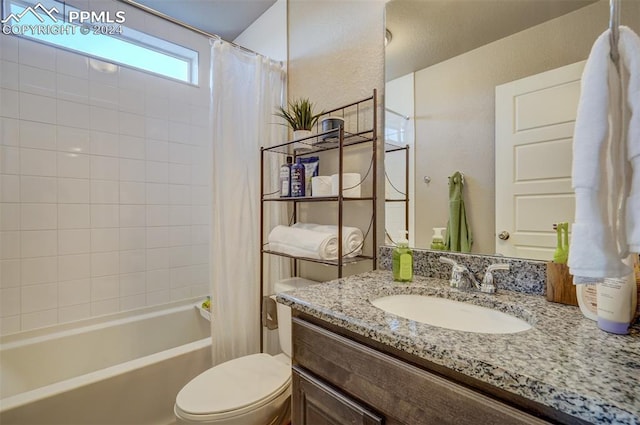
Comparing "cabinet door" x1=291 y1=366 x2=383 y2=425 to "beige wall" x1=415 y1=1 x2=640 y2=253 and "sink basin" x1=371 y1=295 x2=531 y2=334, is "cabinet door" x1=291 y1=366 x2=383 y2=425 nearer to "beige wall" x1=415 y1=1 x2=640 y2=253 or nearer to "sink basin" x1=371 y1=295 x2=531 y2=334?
"sink basin" x1=371 y1=295 x2=531 y2=334

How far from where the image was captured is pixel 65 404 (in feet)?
3.74

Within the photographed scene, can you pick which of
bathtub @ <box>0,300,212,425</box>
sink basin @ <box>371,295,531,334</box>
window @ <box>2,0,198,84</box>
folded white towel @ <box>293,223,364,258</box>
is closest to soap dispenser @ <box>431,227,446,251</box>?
sink basin @ <box>371,295,531,334</box>

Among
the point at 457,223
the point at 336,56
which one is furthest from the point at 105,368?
the point at 336,56

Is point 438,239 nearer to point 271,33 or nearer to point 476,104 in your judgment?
point 476,104

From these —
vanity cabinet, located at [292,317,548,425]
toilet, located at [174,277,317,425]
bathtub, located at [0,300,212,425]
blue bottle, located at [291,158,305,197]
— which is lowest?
bathtub, located at [0,300,212,425]

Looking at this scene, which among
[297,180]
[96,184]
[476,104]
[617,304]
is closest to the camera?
[617,304]

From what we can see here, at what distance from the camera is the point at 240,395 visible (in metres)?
1.07

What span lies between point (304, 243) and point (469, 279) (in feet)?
2.24

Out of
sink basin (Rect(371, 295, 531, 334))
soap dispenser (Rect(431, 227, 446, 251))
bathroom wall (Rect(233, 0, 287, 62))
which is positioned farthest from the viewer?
bathroom wall (Rect(233, 0, 287, 62))

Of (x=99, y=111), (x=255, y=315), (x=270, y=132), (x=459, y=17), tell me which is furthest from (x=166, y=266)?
(x=459, y=17)

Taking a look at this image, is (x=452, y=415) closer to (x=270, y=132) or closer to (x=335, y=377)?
(x=335, y=377)

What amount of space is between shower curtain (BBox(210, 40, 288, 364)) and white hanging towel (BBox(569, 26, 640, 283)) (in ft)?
4.53

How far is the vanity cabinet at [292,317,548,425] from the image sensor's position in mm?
520

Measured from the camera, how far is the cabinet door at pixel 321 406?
0.69m
